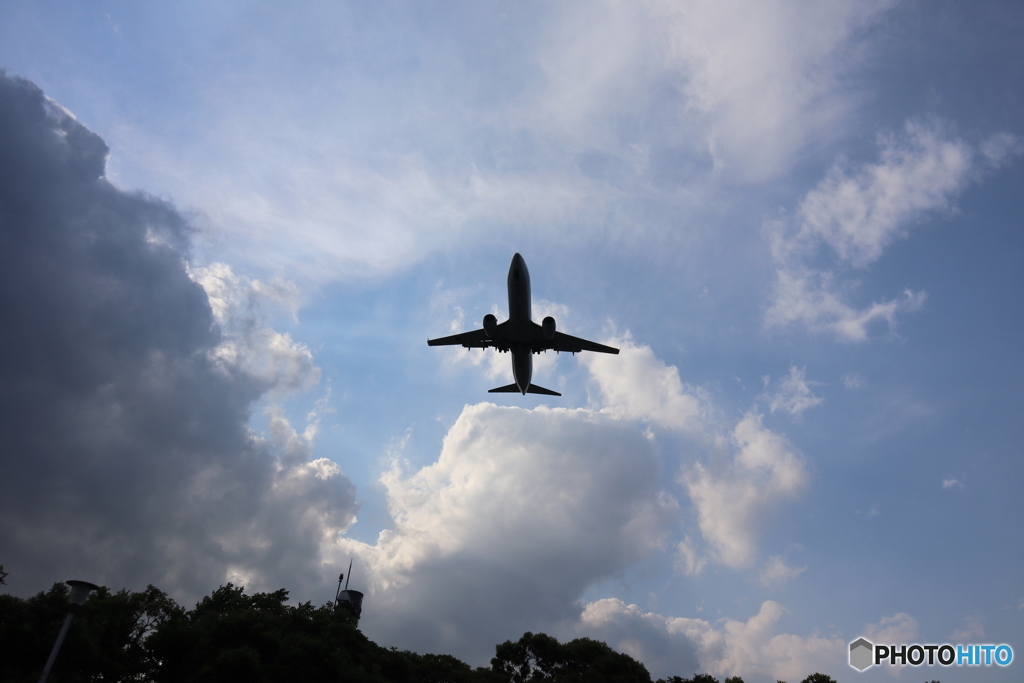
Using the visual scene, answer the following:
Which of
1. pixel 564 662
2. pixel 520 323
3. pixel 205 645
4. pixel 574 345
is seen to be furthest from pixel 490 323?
pixel 564 662

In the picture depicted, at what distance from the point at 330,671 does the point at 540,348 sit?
2714cm

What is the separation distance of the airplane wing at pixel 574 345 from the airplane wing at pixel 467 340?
5.62m

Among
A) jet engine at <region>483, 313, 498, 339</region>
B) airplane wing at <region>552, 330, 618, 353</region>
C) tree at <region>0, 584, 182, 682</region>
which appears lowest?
tree at <region>0, 584, 182, 682</region>

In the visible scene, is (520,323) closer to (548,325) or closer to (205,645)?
(548,325)

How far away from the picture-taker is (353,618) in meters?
41.0

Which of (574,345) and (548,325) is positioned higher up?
(574,345)

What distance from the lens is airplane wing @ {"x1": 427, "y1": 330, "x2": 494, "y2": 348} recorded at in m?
42.6

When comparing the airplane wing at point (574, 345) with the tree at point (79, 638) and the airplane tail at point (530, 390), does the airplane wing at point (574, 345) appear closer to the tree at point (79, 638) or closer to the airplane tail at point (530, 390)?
the airplane tail at point (530, 390)

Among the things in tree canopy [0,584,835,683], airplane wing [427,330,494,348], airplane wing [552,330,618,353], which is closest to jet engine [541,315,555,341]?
airplane wing [552,330,618,353]

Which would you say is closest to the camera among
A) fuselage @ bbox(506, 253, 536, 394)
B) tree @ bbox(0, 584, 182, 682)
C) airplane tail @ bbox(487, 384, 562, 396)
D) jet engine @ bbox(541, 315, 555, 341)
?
tree @ bbox(0, 584, 182, 682)

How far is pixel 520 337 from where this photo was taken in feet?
130

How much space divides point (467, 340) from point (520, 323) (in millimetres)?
6969

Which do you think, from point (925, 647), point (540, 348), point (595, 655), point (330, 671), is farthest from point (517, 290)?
point (595, 655)

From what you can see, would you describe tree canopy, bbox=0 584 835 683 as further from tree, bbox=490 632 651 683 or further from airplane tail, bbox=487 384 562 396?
airplane tail, bbox=487 384 562 396
